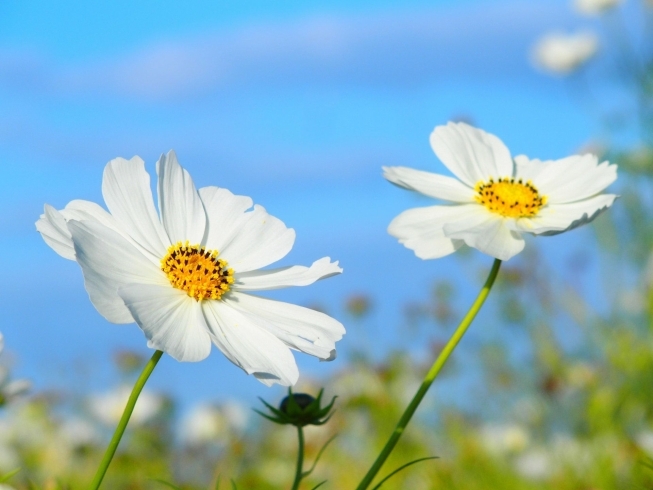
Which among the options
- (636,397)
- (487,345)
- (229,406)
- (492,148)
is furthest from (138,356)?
(492,148)

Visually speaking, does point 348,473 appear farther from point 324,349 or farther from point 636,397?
point 324,349

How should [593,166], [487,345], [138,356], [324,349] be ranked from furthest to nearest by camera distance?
1. [487,345]
2. [138,356]
3. [593,166]
4. [324,349]

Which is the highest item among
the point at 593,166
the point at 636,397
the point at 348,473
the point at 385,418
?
the point at 636,397

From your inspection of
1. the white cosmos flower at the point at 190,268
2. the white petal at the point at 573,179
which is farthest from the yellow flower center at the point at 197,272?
the white petal at the point at 573,179

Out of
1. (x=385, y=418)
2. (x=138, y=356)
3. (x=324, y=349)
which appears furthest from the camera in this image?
(x=385, y=418)

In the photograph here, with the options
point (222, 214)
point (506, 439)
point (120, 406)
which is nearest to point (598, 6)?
point (506, 439)

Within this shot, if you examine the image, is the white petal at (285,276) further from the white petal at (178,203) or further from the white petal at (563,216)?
the white petal at (563,216)

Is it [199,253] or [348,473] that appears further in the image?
[348,473]

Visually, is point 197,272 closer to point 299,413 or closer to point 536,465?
point 299,413
